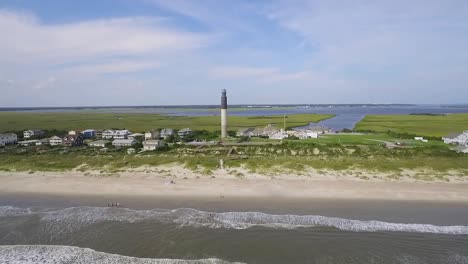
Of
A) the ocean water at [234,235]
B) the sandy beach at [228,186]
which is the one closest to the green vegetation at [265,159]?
the sandy beach at [228,186]

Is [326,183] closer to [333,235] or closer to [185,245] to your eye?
[333,235]

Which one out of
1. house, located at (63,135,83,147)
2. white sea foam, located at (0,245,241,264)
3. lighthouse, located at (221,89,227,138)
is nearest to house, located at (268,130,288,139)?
lighthouse, located at (221,89,227,138)

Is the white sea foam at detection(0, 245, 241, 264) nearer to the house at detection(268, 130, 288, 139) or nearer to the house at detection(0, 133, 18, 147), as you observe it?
the house at detection(268, 130, 288, 139)

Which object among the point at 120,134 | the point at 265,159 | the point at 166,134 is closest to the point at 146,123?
the point at 120,134

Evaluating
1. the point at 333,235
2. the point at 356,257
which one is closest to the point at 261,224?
the point at 333,235

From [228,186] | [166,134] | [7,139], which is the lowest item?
[228,186]

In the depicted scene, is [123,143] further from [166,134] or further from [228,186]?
[228,186]
